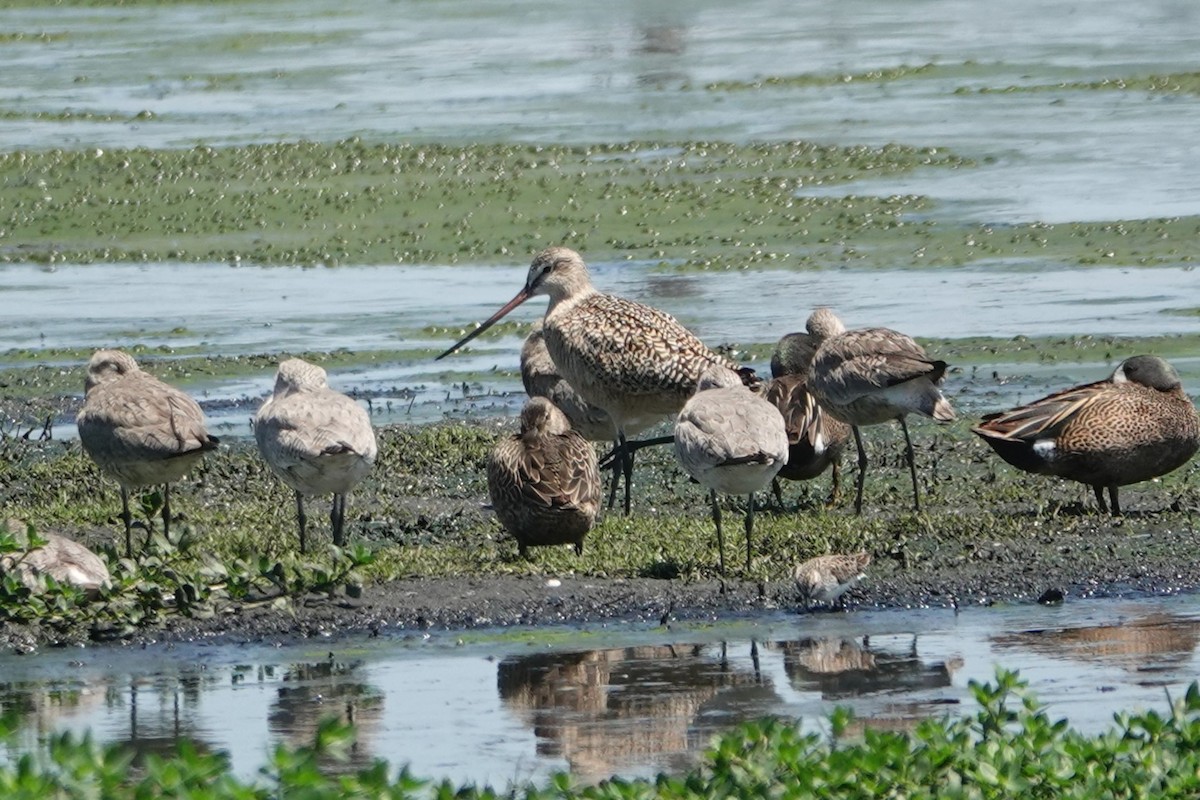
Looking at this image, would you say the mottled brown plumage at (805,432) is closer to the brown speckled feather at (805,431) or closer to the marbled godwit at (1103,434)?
the brown speckled feather at (805,431)

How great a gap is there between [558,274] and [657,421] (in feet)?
3.96

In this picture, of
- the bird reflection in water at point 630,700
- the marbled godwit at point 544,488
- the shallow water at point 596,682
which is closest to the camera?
the bird reflection in water at point 630,700

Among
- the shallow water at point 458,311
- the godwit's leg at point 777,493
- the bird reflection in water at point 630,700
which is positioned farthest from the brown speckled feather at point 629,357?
the bird reflection in water at point 630,700

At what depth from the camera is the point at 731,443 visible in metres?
9.78

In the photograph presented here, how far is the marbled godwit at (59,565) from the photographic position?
9.59 m

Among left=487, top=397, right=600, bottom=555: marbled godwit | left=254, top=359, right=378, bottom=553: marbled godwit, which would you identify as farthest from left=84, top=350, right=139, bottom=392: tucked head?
left=487, top=397, right=600, bottom=555: marbled godwit

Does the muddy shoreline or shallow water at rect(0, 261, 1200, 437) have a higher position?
shallow water at rect(0, 261, 1200, 437)

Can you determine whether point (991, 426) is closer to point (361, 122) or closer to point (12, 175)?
point (12, 175)

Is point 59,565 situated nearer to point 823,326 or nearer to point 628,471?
point 628,471

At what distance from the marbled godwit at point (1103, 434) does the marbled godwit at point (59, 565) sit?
457cm

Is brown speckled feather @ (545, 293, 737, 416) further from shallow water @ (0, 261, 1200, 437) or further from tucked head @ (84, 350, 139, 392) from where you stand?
tucked head @ (84, 350, 139, 392)

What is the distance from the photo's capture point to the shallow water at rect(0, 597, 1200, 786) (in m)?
7.65

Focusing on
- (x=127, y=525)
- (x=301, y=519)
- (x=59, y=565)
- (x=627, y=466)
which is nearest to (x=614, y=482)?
(x=627, y=466)

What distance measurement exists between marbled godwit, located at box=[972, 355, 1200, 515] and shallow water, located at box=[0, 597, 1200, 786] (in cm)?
171
